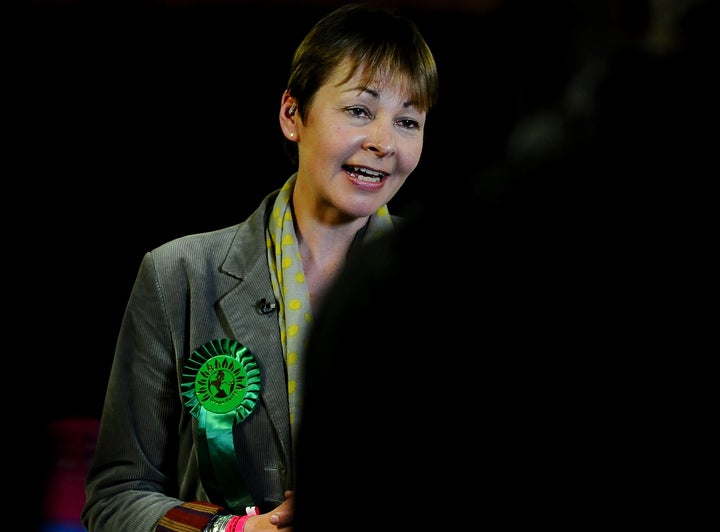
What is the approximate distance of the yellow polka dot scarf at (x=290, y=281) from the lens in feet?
5.24

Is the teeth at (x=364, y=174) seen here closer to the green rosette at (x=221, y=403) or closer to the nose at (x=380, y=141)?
the nose at (x=380, y=141)

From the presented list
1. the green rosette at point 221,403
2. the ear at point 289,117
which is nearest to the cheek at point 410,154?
the ear at point 289,117

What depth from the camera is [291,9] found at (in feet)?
7.02

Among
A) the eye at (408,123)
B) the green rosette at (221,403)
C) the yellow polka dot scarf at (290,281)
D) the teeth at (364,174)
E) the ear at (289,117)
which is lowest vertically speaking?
the green rosette at (221,403)

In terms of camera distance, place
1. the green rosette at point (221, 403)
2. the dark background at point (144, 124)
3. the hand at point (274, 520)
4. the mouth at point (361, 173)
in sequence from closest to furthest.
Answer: the hand at point (274, 520)
the green rosette at point (221, 403)
the mouth at point (361, 173)
the dark background at point (144, 124)

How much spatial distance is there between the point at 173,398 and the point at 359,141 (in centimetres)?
62

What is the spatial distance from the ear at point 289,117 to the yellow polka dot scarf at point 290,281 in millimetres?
98

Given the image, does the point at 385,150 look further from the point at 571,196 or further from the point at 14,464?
the point at 14,464

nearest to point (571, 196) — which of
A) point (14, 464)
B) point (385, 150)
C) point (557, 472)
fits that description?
point (557, 472)

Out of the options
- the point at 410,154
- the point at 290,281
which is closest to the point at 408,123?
the point at 410,154

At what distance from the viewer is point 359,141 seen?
5.33 ft

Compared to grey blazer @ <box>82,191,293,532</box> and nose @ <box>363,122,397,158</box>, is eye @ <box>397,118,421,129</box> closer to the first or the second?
nose @ <box>363,122,397,158</box>

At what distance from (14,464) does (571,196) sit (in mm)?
2313

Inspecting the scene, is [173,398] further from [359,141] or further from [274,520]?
[359,141]
